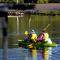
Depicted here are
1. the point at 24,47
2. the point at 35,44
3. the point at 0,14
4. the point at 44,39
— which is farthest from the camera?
the point at 24,47

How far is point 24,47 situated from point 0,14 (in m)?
14.8

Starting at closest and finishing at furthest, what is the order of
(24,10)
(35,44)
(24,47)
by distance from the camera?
1. (24,10)
2. (35,44)
3. (24,47)

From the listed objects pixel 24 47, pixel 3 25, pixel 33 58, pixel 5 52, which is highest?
pixel 3 25

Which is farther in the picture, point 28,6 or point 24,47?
point 24,47

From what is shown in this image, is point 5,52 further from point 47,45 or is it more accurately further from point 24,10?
point 47,45

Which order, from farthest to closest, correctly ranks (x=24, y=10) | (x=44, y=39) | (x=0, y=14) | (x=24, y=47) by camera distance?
(x=24, y=47) < (x=44, y=39) < (x=24, y=10) < (x=0, y=14)

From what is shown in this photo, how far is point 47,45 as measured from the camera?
14906 mm

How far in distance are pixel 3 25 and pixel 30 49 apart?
1350 centimetres

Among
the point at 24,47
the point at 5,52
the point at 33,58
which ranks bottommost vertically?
the point at 24,47

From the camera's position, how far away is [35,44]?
15.5m

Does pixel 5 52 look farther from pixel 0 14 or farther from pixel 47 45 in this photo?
pixel 47 45

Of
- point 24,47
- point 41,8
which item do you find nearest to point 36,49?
point 24,47

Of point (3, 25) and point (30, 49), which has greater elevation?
point (3, 25)

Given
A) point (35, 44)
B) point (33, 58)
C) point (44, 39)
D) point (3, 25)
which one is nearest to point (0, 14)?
point (3, 25)
